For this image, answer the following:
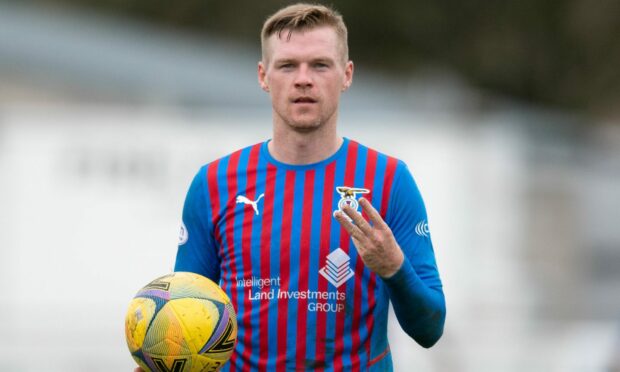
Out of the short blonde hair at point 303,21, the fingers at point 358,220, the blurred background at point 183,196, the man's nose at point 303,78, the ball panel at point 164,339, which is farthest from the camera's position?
the blurred background at point 183,196

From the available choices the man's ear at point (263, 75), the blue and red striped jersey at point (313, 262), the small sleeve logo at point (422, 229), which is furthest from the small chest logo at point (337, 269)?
the man's ear at point (263, 75)

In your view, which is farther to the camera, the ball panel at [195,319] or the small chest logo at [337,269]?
the small chest logo at [337,269]

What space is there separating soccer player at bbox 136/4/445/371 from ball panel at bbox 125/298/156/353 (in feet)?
1.69

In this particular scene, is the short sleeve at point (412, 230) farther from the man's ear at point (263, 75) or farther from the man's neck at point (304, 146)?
the man's ear at point (263, 75)

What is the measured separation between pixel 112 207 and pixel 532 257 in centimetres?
770

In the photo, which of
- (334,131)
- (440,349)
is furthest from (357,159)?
(440,349)

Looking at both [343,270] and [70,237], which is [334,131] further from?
[70,237]

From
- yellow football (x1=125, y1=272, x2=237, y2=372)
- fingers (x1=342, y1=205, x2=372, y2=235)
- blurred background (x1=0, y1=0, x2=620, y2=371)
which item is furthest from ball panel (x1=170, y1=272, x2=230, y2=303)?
blurred background (x1=0, y1=0, x2=620, y2=371)

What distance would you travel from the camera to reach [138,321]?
201 inches

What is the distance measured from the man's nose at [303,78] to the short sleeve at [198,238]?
0.68 m

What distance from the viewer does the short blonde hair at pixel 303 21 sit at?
5.46 m

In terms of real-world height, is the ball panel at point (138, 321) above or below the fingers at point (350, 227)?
below

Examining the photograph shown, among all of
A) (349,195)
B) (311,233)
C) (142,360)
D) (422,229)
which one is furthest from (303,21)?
(142,360)

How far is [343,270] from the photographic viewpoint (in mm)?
5391
